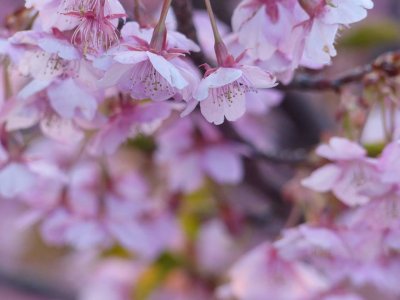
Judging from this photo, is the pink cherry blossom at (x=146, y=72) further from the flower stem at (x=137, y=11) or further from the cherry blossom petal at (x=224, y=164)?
the cherry blossom petal at (x=224, y=164)

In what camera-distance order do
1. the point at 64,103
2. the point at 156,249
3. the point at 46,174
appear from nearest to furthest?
the point at 64,103
the point at 46,174
the point at 156,249

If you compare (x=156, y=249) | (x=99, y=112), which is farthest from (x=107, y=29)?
(x=156, y=249)

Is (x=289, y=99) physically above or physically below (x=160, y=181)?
above

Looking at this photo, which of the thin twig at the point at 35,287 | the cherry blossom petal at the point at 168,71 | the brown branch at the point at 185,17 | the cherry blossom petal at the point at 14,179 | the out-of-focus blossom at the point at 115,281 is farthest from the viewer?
the thin twig at the point at 35,287

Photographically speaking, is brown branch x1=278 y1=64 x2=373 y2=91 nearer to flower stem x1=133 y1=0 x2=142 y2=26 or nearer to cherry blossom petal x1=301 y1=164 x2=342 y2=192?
cherry blossom petal x1=301 y1=164 x2=342 y2=192

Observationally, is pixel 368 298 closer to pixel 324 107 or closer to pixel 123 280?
pixel 324 107

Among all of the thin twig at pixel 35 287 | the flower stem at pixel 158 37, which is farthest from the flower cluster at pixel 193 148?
the thin twig at pixel 35 287

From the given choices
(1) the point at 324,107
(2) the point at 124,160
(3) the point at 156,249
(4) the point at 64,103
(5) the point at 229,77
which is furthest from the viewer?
(1) the point at 324,107

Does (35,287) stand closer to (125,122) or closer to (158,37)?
(125,122)

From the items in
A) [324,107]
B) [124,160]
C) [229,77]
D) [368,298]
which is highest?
[324,107]

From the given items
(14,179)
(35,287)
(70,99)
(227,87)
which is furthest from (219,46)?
(35,287)

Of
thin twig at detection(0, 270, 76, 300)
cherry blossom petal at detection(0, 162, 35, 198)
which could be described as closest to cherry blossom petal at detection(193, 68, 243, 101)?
cherry blossom petal at detection(0, 162, 35, 198)
